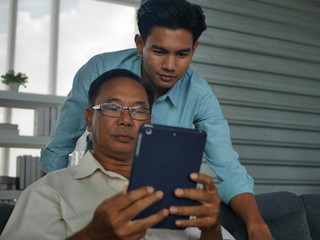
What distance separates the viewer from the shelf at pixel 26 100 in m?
3.25

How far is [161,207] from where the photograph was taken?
96 centimetres

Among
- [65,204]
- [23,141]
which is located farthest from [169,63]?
[23,141]

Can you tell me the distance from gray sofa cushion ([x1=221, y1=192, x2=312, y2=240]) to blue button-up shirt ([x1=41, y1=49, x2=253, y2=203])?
91mm

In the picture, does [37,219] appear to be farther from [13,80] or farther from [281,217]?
[13,80]

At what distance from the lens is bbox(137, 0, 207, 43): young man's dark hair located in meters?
1.60

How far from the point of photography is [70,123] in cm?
178

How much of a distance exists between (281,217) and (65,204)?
1.01 m

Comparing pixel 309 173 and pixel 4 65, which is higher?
pixel 4 65

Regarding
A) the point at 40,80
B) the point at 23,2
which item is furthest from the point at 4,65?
the point at 23,2

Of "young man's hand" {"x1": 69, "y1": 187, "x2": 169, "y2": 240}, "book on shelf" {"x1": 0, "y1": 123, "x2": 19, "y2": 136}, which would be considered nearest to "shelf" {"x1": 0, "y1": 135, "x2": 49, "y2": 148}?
"book on shelf" {"x1": 0, "y1": 123, "x2": 19, "y2": 136}

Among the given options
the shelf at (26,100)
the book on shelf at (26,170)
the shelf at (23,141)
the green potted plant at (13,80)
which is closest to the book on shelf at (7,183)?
the book on shelf at (26,170)

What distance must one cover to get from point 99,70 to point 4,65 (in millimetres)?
2213

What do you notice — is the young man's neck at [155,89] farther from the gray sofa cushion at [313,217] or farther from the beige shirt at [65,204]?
the gray sofa cushion at [313,217]

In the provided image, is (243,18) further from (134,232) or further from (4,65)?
(134,232)
